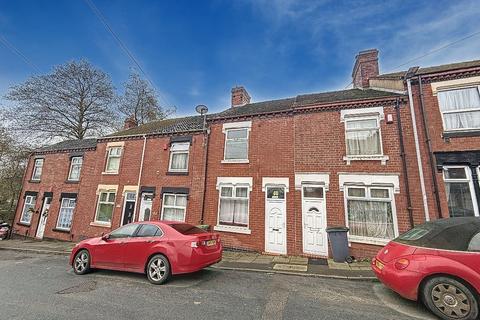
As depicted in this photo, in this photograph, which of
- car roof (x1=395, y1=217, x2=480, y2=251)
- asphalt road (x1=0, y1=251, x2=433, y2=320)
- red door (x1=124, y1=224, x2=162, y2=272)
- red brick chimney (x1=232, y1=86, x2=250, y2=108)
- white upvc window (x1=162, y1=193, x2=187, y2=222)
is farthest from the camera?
red brick chimney (x1=232, y1=86, x2=250, y2=108)

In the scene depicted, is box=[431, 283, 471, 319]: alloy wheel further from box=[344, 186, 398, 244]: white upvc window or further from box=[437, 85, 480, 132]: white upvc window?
box=[437, 85, 480, 132]: white upvc window

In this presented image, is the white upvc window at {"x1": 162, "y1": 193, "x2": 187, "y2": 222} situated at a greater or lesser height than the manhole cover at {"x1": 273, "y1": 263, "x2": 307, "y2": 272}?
greater

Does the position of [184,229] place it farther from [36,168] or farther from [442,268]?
[36,168]

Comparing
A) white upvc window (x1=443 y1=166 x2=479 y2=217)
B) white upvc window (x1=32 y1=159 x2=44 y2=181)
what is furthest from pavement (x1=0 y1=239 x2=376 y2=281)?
white upvc window (x1=32 y1=159 x2=44 y2=181)

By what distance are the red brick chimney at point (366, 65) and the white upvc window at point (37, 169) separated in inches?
862

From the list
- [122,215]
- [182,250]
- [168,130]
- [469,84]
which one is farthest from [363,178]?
[122,215]

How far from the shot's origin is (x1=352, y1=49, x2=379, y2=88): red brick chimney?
11.4 meters

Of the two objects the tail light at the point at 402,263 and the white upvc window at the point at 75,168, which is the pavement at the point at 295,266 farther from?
the white upvc window at the point at 75,168

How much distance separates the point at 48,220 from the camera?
47.8ft

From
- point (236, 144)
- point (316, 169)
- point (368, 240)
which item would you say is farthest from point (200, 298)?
point (236, 144)

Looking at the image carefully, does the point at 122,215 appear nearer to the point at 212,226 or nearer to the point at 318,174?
the point at 212,226

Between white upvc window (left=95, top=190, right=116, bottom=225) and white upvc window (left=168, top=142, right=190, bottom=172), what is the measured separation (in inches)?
159

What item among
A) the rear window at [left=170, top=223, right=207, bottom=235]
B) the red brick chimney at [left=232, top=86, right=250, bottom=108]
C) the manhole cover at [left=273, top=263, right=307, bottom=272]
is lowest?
the manhole cover at [left=273, top=263, right=307, bottom=272]

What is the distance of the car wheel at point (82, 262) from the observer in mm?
6660
